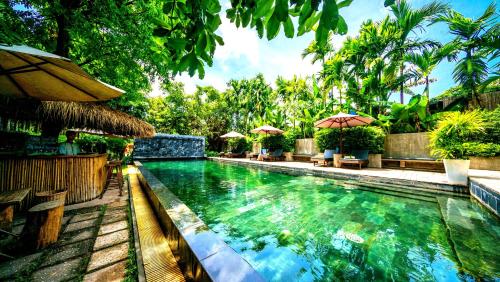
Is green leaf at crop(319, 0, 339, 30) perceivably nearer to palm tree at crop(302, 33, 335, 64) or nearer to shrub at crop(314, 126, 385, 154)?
shrub at crop(314, 126, 385, 154)

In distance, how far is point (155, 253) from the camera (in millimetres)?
2371

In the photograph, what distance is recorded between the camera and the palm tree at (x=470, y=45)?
32.0 ft

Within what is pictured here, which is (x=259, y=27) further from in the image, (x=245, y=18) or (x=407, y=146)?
(x=407, y=146)

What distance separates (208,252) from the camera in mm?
1837

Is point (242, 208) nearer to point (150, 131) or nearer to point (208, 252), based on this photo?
point (208, 252)

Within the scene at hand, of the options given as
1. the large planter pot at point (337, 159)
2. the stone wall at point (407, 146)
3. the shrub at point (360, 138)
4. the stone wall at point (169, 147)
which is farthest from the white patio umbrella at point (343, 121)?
the stone wall at point (169, 147)

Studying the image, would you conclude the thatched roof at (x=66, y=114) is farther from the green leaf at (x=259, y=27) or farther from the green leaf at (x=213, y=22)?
the green leaf at (x=259, y=27)

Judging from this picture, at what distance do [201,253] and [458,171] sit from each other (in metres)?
7.01

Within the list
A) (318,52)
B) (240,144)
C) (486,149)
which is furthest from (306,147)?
(486,149)

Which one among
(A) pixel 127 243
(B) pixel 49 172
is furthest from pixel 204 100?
(A) pixel 127 243

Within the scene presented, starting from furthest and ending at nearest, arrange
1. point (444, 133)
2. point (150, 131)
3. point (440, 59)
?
point (440, 59) < point (150, 131) < point (444, 133)

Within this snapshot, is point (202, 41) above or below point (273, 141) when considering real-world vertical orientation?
above

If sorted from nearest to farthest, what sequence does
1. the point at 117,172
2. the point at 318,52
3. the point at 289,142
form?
the point at 117,172 → the point at 289,142 → the point at 318,52

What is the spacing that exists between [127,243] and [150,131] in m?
5.70
